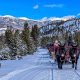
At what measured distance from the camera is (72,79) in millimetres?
14969

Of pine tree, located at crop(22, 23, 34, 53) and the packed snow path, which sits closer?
the packed snow path

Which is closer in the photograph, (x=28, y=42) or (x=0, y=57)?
(x=0, y=57)

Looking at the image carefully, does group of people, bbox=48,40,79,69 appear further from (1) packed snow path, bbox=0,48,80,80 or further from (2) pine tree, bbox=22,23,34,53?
(2) pine tree, bbox=22,23,34,53

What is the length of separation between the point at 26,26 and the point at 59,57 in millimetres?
68342

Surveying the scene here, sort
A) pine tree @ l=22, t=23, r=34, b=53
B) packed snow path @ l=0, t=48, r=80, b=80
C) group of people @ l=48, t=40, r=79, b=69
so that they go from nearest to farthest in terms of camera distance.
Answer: packed snow path @ l=0, t=48, r=80, b=80, group of people @ l=48, t=40, r=79, b=69, pine tree @ l=22, t=23, r=34, b=53

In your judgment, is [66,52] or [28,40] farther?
[28,40]

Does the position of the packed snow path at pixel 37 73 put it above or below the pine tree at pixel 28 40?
below

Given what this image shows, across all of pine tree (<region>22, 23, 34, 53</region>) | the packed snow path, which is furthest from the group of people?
pine tree (<region>22, 23, 34, 53</region>)

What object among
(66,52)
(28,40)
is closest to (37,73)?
(66,52)

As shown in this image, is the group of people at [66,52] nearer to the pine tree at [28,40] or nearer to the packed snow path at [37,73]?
the packed snow path at [37,73]

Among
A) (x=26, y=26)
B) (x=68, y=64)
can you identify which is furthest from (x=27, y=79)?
(x=26, y=26)

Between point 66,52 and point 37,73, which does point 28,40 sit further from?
point 37,73

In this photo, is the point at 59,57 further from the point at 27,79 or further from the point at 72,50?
the point at 27,79

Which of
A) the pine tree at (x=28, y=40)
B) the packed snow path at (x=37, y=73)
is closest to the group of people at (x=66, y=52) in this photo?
the packed snow path at (x=37, y=73)
